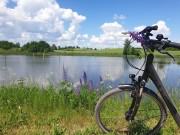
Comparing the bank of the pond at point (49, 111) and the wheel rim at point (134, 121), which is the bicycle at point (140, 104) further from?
the bank of the pond at point (49, 111)

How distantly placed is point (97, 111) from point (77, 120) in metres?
1.06

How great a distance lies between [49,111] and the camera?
5867mm

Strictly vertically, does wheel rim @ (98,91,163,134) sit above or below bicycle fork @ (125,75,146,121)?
below

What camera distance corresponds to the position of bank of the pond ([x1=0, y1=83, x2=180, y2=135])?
4.80m

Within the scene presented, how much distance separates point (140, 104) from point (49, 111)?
7.13 ft

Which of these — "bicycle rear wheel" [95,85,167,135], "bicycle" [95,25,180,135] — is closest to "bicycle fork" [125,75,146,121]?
"bicycle" [95,25,180,135]

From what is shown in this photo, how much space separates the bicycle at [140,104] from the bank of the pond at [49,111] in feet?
0.99

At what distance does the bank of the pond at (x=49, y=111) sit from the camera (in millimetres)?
4801

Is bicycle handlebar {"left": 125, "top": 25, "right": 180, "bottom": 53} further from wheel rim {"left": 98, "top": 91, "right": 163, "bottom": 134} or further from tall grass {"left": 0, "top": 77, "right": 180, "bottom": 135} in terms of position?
tall grass {"left": 0, "top": 77, "right": 180, "bottom": 135}

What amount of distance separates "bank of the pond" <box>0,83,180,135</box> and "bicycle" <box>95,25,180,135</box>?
30cm

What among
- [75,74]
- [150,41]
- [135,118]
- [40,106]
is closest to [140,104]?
[135,118]

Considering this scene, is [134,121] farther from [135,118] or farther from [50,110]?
[50,110]

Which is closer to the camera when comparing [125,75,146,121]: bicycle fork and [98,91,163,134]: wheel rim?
[125,75,146,121]: bicycle fork

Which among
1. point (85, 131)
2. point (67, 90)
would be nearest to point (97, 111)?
point (85, 131)
